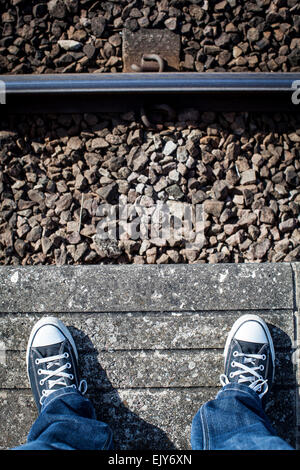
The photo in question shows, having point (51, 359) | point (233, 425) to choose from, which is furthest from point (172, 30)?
point (233, 425)

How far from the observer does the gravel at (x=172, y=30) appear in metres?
2.19

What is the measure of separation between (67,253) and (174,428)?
3.93 ft

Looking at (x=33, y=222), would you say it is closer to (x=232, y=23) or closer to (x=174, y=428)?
(x=174, y=428)

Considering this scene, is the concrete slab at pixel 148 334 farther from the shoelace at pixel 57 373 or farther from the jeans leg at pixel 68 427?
Answer: the jeans leg at pixel 68 427

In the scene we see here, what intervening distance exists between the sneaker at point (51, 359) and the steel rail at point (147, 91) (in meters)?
1.39

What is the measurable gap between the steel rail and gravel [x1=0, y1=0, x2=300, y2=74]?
0.12 meters

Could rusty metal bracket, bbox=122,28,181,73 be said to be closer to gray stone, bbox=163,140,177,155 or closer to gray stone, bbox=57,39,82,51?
gray stone, bbox=57,39,82,51

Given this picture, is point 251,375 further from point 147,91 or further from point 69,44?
point 69,44

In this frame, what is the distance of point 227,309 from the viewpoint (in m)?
1.97

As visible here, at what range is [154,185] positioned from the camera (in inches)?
84.0

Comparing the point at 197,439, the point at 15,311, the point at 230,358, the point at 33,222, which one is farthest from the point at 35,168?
the point at 197,439

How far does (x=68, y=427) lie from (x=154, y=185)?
54.9 inches

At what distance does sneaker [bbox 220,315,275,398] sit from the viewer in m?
1.90

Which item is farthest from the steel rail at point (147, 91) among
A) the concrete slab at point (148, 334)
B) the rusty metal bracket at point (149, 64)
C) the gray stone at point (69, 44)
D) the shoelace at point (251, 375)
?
the shoelace at point (251, 375)
